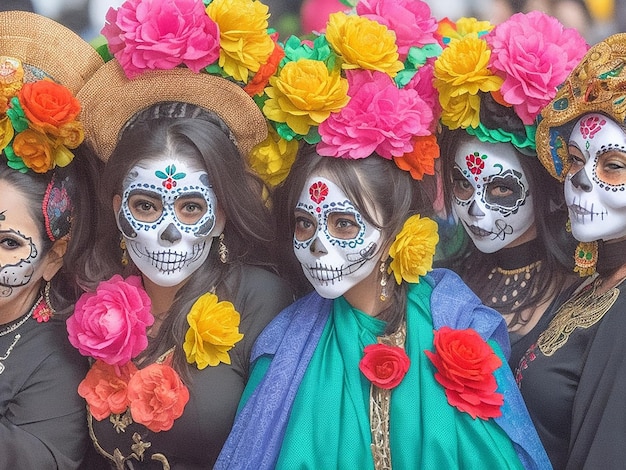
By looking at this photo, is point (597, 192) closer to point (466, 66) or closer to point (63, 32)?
point (466, 66)

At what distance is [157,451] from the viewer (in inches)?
86.4

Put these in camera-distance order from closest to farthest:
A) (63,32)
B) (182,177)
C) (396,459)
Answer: (396,459) < (182,177) < (63,32)

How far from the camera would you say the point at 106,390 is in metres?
2.20

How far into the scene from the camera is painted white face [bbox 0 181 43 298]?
2.20 m

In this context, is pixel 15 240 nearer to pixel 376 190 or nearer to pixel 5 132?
pixel 5 132

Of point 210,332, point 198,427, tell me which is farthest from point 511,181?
point 198,427

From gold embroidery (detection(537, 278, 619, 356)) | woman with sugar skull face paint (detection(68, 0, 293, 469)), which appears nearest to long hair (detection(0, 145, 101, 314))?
woman with sugar skull face paint (detection(68, 0, 293, 469))

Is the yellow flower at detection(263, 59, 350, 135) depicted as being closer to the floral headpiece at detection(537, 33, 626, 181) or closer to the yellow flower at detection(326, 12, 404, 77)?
the yellow flower at detection(326, 12, 404, 77)

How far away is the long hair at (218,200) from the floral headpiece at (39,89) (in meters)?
0.15

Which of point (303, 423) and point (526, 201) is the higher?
point (526, 201)

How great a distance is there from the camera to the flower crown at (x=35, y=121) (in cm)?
209

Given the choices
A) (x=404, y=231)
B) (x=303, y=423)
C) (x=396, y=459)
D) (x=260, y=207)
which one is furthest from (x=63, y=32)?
(x=396, y=459)

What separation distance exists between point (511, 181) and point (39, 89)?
49.5 inches

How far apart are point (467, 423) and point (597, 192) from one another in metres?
Result: 0.64
